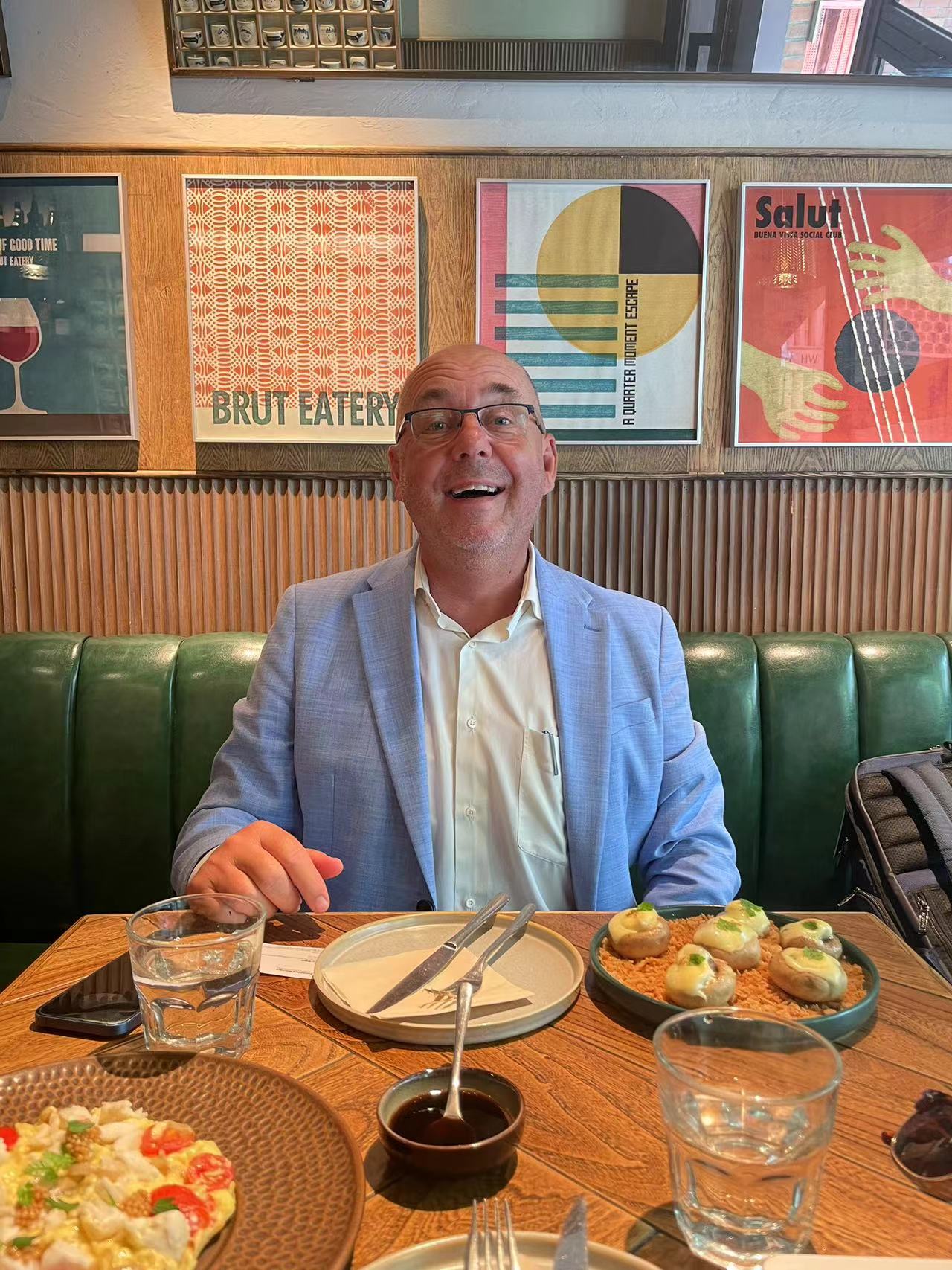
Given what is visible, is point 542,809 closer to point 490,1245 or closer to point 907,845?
point 907,845

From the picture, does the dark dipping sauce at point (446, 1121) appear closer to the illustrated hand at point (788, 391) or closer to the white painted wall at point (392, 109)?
the illustrated hand at point (788, 391)

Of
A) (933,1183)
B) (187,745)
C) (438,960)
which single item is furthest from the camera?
(187,745)

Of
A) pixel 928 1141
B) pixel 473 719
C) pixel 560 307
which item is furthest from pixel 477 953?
pixel 560 307

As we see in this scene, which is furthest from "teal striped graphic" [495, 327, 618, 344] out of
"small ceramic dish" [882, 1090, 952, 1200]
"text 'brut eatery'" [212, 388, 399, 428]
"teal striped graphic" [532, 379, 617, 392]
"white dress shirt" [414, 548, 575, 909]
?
"small ceramic dish" [882, 1090, 952, 1200]

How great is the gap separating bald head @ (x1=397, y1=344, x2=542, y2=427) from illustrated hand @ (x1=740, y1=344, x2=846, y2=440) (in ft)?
3.23

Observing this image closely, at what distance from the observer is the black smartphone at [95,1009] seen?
1.01 m

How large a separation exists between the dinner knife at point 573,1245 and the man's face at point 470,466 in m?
1.25

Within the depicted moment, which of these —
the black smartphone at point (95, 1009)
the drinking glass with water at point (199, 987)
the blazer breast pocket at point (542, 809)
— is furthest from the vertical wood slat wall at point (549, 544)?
the drinking glass with water at point (199, 987)

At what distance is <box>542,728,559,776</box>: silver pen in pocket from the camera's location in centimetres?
175

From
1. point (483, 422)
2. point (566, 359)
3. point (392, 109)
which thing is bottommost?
point (483, 422)

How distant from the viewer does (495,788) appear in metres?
1.75

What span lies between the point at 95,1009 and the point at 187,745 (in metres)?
1.34

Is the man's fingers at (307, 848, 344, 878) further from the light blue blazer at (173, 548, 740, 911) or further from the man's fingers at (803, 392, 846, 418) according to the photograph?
the man's fingers at (803, 392, 846, 418)

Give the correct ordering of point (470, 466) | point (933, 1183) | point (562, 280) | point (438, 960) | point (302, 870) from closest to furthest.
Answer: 1. point (933, 1183)
2. point (438, 960)
3. point (302, 870)
4. point (470, 466)
5. point (562, 280)
